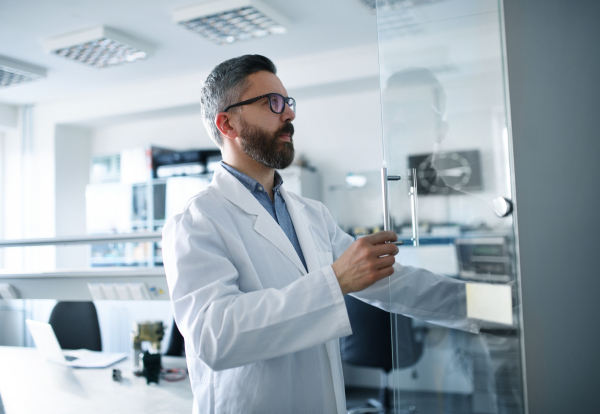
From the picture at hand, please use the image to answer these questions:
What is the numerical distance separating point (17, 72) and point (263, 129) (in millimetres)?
3433

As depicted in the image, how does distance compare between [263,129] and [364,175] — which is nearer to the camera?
[263,129]

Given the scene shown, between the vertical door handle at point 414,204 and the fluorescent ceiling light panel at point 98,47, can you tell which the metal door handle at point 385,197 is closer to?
the vertical door handle at point 414,204

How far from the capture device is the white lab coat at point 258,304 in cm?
87

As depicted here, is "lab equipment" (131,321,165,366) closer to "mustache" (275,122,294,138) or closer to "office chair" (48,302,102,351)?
"office chair" (48,302,102,351)

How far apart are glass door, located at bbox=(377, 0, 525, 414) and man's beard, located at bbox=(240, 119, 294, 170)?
337mm

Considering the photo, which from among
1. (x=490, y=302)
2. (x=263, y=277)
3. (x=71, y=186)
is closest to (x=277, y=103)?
(x=263, y=277)

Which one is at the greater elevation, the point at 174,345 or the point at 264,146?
the point at 264,146

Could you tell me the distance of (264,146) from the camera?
117 cm

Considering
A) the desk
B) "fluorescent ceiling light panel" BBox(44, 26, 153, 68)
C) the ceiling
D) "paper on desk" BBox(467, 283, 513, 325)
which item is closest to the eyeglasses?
"paper on desk" BBox(467, 283, 513, 325)

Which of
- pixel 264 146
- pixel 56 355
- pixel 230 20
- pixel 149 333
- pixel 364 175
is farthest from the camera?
pixel 364 175

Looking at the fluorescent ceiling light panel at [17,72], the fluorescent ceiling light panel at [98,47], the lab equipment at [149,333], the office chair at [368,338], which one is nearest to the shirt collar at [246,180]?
the lab equipment at [149,333]

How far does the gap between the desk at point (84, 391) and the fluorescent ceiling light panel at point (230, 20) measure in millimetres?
1948

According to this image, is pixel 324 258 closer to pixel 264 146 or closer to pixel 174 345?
pixel 264 146

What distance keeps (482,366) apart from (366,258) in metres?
0.30
